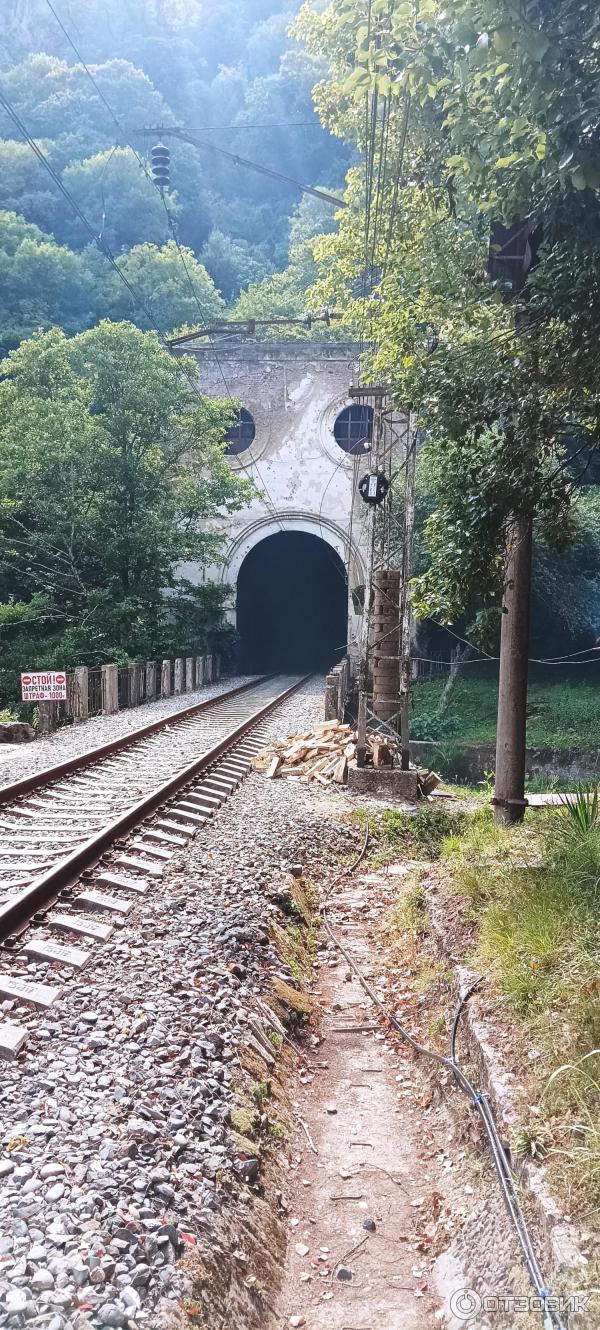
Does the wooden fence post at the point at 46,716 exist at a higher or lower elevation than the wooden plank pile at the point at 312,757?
higher

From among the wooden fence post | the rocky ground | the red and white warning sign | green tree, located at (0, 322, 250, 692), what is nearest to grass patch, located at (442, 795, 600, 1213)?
the rocky ground

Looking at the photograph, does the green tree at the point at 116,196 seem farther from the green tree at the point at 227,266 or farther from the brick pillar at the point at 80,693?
the brick pillar at the point at 80,693

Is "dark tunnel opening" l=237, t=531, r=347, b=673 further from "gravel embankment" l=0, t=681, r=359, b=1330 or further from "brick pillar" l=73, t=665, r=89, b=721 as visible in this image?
"gravel embankment" l=0, t=681, r=359, b=1330

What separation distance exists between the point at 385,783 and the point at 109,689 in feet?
24.7

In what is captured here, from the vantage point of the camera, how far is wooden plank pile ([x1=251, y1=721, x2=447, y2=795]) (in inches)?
451

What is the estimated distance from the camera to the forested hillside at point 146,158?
43.5 metres

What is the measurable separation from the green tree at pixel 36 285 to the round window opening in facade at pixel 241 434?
43.4 feet

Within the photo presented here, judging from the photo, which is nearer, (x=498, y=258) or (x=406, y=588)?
(x=498, y=258)

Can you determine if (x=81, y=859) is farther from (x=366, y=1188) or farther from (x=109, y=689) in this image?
(x=109, y=689)

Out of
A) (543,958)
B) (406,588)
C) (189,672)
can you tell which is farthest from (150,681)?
(543,958)

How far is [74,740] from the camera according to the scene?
12.8 meters

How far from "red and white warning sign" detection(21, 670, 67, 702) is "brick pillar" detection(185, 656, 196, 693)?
10100mm

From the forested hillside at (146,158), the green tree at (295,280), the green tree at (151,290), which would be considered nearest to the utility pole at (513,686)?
the green tree at (295,280)

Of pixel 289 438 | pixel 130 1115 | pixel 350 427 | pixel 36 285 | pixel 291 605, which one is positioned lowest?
pixel 130 1115
